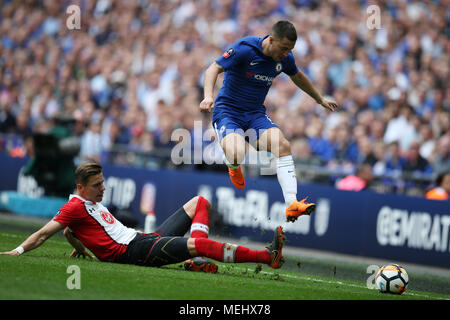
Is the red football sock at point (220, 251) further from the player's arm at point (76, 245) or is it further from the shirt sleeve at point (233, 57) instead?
the shirt sleeve at point (233, 57)

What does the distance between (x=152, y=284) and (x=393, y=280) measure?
267 centimetres

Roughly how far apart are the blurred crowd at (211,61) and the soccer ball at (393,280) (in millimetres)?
5869

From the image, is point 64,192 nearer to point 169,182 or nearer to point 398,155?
point 169,182

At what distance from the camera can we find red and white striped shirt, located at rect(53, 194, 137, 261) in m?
7.80

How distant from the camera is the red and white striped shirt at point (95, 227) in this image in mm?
7797

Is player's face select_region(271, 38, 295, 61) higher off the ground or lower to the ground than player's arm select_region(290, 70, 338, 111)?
higher

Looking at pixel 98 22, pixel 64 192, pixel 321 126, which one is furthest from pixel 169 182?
pixel 98 22

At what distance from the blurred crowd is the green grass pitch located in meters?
5.74

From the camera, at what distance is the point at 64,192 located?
52.6 feet

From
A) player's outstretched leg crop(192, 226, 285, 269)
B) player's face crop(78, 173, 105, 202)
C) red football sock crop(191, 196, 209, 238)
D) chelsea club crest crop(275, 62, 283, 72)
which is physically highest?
chelsea club crest crop(275, 62, 283, 72)

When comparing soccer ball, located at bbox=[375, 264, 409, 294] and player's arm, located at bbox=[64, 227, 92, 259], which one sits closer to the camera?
soccer ball, located at bbox=[375, 264, 409, 294]

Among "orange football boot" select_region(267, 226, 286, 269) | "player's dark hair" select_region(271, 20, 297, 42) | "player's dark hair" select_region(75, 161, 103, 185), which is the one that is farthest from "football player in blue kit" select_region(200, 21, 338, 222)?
"player's dark hair" select_region(75, 161, 103, 185)

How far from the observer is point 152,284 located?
275 inches

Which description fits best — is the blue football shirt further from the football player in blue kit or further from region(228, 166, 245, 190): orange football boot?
region(228, 166, 245, 190): orange football boot
